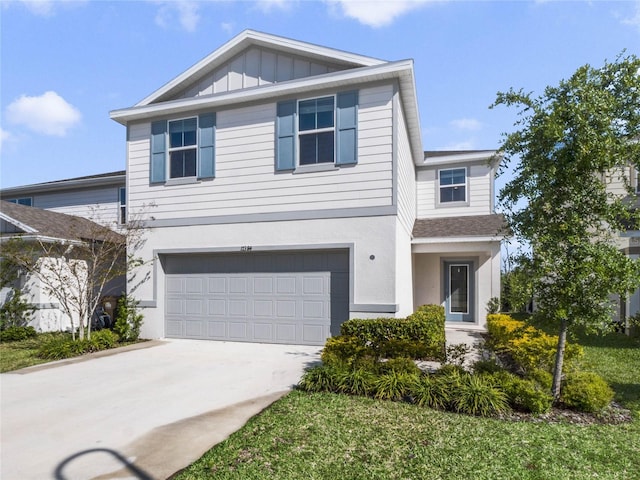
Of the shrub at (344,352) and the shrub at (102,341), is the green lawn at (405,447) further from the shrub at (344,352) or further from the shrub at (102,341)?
the shrub at (102,341)

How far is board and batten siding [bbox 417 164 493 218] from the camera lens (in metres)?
14.9

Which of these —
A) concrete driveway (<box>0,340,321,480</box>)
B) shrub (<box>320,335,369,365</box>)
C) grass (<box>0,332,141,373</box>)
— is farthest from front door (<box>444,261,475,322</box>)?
grass (<box>0,332,141,373</box>)

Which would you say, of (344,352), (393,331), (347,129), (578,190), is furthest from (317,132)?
(578,190)

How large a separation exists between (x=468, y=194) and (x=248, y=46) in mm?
9658

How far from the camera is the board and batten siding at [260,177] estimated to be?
9.27 meters

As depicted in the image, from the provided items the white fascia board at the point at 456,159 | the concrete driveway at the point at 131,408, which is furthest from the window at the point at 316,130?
the white fascia board at the point at 456,159

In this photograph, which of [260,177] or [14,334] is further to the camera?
[14,334]

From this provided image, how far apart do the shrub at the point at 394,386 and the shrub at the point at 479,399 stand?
25.1 inches

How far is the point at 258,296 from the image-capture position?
409 inches

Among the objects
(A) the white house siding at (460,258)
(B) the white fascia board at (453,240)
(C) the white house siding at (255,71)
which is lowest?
(A) the white house siding at (460,258)

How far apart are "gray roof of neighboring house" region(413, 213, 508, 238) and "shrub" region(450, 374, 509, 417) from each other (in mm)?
8224

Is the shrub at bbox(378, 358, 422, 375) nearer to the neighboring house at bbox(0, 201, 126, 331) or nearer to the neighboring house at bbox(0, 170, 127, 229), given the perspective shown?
the neighboring house at bbox(0, 201, 126, 331)

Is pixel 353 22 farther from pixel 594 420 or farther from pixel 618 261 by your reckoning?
pixel 594 420

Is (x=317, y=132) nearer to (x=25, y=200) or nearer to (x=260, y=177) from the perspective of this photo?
(x=260, y=177)
